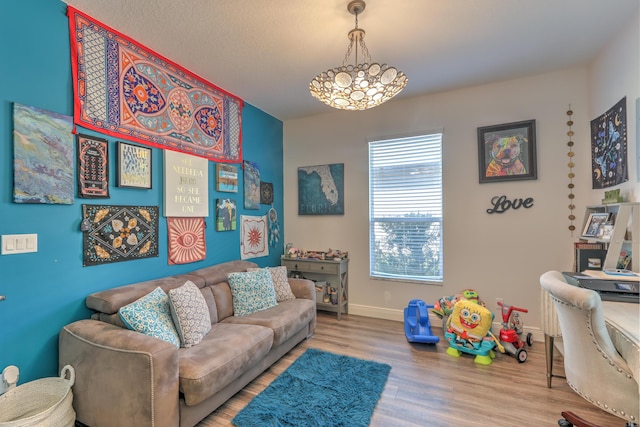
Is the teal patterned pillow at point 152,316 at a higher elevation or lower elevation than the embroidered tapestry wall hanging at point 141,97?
lower

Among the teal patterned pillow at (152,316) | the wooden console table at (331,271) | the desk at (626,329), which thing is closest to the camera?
the desk at (626,329)

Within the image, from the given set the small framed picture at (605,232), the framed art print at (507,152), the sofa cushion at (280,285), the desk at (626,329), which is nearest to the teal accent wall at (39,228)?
the sofa cushion at (280,285)

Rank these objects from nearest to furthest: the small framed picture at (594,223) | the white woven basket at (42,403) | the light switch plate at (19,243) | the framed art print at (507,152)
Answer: the white woven basket at (42,403), the light switch plate at (19,243), the small framed picture at (594,223), the framed art print at (507,152)

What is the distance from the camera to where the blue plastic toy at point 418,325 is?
9.14 ft

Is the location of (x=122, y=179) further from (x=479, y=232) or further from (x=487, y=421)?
(x=479, y=232)

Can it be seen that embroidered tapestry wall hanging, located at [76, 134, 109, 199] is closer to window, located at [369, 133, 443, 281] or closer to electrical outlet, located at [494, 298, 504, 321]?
window, located at [369, 133, 443, 281]

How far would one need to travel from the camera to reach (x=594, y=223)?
2.36 meters

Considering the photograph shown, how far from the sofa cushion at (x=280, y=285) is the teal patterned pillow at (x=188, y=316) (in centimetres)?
91

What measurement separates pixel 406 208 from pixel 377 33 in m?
2.00

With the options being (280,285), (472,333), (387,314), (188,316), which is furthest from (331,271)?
(188,316)

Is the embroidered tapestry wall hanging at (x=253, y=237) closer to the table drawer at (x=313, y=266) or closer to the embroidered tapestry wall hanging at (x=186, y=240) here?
the table drawer at (x=313, y=266)

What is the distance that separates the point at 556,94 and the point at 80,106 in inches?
168

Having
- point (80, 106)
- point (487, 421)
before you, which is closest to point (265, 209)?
point (80, 106)

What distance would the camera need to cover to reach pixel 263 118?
382 cm
